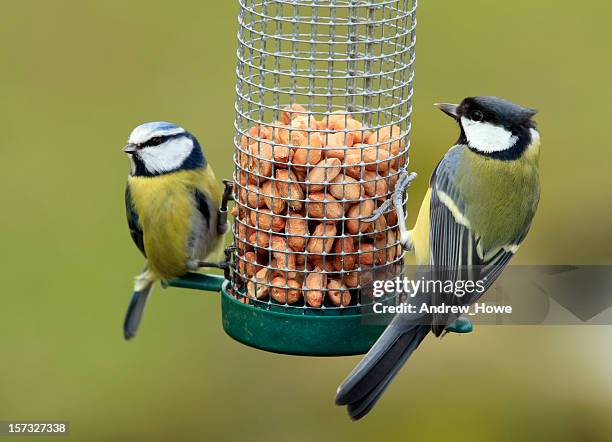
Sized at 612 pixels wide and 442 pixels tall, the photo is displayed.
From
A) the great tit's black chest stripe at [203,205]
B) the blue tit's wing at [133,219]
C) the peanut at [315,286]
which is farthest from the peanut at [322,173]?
the blue tit's wing at [133,219]

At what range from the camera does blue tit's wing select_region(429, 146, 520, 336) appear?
503 centimetres

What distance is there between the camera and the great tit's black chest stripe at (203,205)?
5.52 metres

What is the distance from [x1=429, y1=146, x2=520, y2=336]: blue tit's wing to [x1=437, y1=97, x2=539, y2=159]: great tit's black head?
13cm

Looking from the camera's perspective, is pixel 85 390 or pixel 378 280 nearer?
pixel 378 280

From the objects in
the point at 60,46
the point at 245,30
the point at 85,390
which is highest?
the point at 245,30

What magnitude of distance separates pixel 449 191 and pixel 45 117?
4.29 meters

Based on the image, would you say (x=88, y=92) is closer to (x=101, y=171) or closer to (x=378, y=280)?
(x=101, y=171)

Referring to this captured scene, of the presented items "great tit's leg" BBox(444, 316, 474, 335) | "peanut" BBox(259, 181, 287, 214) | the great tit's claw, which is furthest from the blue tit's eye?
"great tit's leg" BBox(444, 316, 474, 335)

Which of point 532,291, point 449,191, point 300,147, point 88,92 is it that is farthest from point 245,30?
point 88,92

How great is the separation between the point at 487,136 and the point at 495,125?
7 cm

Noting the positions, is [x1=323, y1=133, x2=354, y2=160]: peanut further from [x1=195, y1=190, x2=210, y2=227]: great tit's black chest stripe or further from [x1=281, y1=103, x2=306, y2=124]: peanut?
[x1=195, y1=190, x2=210, y2=227]: great tit's black chest stripe

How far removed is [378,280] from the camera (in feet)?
16.9

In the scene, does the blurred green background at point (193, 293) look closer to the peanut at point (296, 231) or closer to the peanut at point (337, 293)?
the peanut at point (337, 293)

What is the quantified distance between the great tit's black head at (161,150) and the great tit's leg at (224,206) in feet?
0.74
